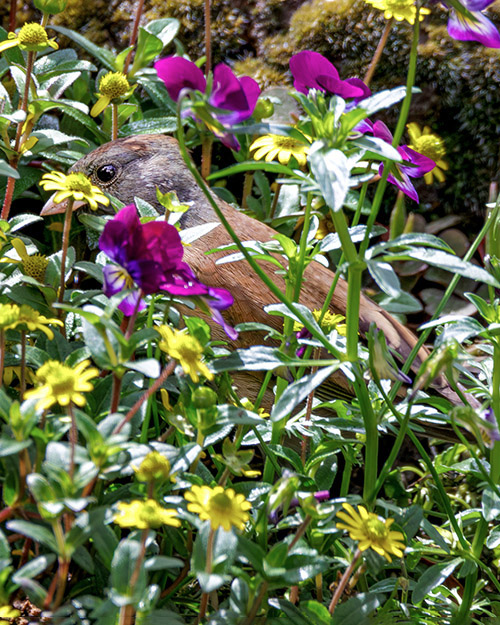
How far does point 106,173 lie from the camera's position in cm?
259

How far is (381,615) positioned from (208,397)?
1.92 feet

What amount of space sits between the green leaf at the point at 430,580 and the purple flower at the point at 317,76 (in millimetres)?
902

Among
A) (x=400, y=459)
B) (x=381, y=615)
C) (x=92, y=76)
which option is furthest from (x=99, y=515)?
(x=92, y=76)

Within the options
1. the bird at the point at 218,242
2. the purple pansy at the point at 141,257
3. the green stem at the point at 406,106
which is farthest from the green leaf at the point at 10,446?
the bird at the point at 218,242

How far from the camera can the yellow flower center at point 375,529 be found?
1.12 m

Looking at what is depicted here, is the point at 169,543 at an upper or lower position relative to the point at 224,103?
lower

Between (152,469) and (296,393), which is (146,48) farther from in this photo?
(152,469)

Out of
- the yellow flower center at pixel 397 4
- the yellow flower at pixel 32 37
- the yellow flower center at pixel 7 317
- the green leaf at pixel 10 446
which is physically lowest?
the green leaf at pixel 10 446

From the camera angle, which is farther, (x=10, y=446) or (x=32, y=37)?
(x=32, y=37)

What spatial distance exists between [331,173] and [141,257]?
0.34m

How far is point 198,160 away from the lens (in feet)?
10.7

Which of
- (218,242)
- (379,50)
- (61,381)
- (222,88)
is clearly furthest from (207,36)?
(61,381)

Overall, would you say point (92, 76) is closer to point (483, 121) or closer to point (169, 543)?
point (483, 121)

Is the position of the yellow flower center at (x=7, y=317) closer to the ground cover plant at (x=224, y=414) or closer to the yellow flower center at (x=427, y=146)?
the ground cover plant at (x=224, y=414)
